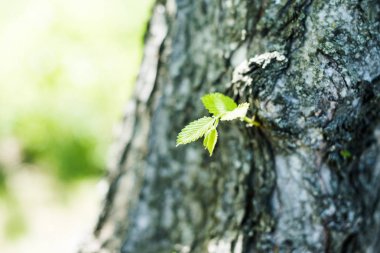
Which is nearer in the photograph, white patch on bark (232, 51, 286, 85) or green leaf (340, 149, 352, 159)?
white patch on bark (232, 51, 286, 85)

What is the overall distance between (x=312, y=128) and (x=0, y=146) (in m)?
2.30

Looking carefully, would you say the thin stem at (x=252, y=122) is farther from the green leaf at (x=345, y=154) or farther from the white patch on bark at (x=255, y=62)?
the green leaf at (x=345, y=154)

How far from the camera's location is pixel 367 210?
1.53 m

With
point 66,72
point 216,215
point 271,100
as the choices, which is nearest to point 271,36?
point 271,100

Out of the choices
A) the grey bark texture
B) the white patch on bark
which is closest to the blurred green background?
the grey bark texture

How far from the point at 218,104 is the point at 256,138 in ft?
0.57

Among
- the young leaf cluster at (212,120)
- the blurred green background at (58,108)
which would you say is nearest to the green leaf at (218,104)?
the young leaf cluster at (212,120)

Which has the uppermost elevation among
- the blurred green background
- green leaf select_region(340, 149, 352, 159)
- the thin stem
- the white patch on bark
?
the blurred green background

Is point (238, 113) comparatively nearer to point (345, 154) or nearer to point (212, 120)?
point (212, 120)

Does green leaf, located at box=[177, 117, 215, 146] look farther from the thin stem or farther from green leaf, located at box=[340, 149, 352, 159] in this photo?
green leaf, located at box=[340, 149, 352, 159]

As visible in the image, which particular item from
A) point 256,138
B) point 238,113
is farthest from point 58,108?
point 238,113

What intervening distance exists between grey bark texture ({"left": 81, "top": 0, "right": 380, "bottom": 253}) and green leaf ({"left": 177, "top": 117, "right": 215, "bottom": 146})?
0.42ft

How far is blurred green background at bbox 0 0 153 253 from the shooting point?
2.96 m

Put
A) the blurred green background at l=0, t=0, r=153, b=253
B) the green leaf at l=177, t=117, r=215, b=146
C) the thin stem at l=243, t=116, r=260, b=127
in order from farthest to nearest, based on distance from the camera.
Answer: the blurred green background at l=0, t=0, r=153, b=253 → the thin stem at l=243, t=116, r=260, b=127 → the green leaf at l=177, t=117, r=215, b=146
